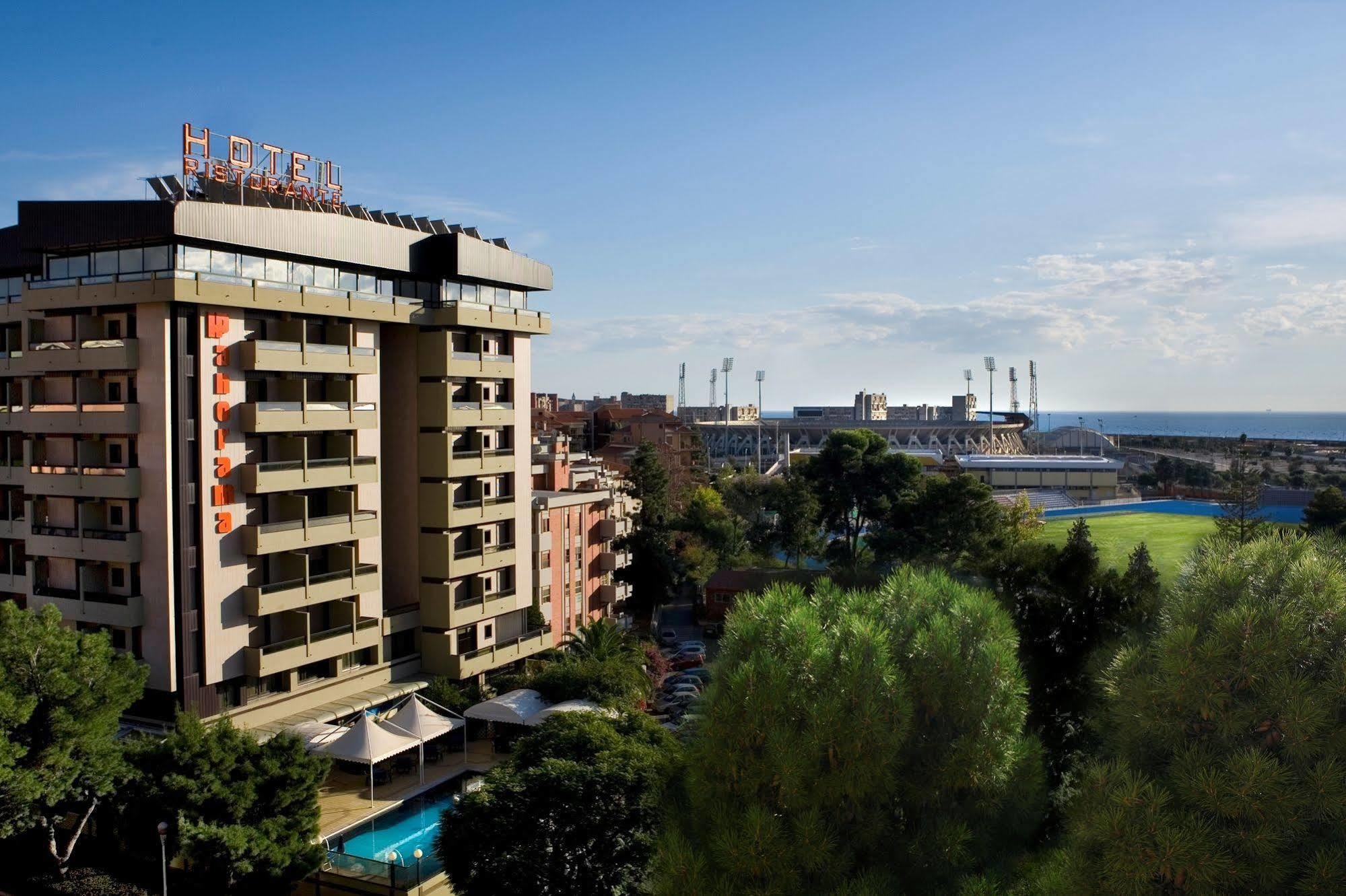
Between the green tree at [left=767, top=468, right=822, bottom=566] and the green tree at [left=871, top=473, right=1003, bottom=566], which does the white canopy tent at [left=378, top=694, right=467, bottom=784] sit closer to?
the green tree at [left=871, top=473, right=1003, bottom=566]

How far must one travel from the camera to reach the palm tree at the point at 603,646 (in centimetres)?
3334

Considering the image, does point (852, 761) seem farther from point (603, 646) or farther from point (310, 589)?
point (603, 646)

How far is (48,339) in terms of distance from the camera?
87.6ft

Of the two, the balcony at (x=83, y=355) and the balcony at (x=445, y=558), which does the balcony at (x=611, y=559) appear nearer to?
the balcony at (x=445, y=558)

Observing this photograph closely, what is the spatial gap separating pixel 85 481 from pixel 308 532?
557 centimetres

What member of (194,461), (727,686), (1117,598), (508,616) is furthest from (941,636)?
(508,616)

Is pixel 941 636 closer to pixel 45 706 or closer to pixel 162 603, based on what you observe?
pixel 45 706

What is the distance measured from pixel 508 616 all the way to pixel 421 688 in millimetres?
5231

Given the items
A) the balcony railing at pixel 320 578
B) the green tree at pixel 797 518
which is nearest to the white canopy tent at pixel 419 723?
the balcony railing at pixel 320 578

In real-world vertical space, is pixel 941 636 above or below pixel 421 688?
above

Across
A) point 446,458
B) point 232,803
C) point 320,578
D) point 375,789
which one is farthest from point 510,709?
point 232,803

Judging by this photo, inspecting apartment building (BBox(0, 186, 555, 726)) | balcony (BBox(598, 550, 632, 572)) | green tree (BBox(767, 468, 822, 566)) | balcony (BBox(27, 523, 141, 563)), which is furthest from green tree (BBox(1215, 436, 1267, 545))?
balcony (BBox(27, 523, 141, 563))

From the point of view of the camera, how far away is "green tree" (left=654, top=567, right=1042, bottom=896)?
11.3m

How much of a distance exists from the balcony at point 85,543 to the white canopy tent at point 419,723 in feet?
25.4
